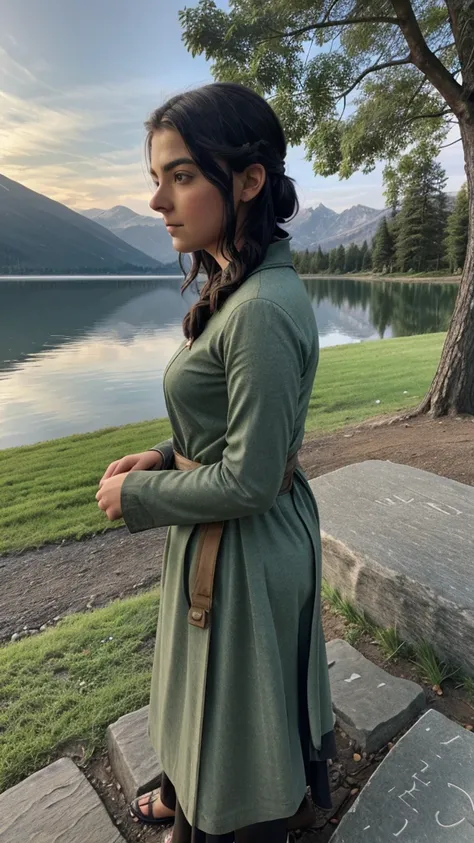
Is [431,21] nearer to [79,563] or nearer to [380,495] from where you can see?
[380,495]

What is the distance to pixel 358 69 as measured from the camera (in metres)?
6.89

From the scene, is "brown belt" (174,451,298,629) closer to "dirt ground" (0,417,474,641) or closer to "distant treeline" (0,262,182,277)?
"dirt ground" (0,417,474,641)

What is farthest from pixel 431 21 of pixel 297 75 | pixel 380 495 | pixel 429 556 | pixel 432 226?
pixel 432 226

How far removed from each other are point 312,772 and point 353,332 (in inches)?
1104

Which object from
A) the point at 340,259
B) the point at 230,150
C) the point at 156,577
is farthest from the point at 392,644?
the point at 340,259

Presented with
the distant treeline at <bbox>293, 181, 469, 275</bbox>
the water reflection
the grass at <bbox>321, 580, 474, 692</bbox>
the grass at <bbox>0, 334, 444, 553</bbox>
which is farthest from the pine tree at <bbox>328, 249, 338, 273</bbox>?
the grass at <bbox>321, 580, 474, 692</bbox>

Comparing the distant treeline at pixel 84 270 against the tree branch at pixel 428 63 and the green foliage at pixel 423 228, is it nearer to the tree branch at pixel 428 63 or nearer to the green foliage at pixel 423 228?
the green foliage at pixel 423 228

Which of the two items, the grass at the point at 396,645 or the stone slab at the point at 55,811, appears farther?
the grass at the point at 396,645

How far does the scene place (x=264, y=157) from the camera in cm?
108

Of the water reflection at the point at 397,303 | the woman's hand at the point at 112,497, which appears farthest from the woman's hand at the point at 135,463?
the water reflection at the point at 397,303

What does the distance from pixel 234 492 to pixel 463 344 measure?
5.46 meters

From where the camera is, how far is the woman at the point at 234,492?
3.20ft

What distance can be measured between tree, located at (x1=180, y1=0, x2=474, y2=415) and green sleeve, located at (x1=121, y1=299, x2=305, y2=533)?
5.39 metres

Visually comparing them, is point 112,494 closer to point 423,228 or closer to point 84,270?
point 423,228
